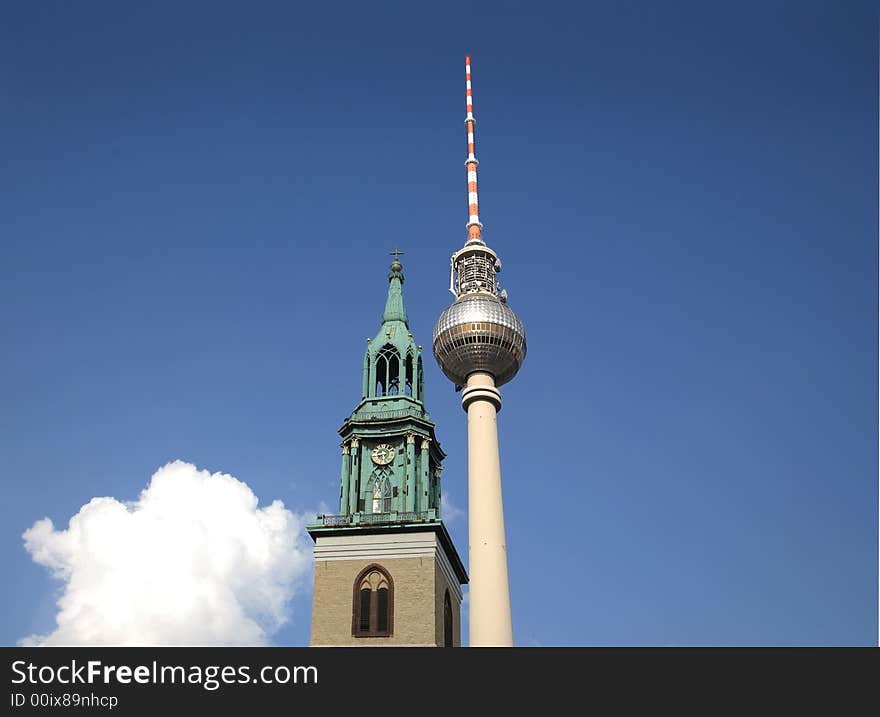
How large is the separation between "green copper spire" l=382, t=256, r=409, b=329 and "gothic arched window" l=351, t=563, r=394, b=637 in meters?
26.9

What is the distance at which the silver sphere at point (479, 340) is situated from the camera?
75312 millimetres

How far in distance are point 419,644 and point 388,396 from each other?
23481 millimetres

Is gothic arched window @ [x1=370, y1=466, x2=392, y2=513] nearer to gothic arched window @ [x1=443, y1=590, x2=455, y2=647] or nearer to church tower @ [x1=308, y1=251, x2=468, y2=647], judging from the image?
church tower @ [x1=308, y1=251, x2=468, y2=647]

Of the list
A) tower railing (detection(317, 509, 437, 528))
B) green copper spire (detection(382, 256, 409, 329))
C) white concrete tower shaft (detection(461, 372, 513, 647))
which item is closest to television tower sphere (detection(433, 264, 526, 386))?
white concrete tower shaft (detection(461, 372, 513, 647))

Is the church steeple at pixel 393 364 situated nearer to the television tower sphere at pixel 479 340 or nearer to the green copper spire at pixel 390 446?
the green copper spire at pixel 390 446

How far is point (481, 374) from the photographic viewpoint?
75.2 meters

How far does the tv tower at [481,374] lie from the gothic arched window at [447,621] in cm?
1831

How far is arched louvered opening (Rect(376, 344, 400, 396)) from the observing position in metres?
95.5

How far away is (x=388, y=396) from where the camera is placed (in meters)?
93.4

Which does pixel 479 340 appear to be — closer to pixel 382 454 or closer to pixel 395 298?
pixel 382 454
